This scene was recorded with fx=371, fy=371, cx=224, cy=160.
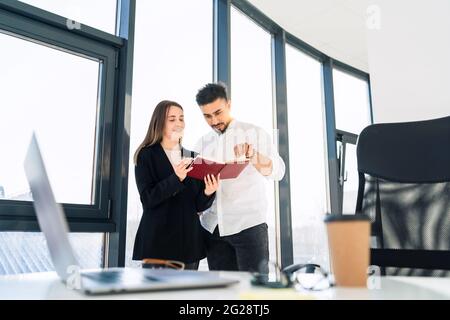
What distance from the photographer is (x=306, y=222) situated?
3.51 metres

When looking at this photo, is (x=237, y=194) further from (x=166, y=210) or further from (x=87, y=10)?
(x=87, y=10)

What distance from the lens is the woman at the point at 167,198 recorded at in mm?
1546

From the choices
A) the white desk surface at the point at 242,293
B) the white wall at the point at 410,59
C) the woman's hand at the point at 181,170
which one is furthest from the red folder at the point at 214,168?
the white desk surface at the point at 242,293

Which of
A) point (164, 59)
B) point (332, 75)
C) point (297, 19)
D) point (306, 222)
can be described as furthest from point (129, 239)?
point (332, 75)

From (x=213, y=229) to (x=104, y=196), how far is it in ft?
2.01

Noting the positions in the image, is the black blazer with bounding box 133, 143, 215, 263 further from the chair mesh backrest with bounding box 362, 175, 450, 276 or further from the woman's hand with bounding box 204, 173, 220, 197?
the chair mesh backrest with bounding box 362, 175, 450, 276

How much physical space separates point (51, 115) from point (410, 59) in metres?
1.76

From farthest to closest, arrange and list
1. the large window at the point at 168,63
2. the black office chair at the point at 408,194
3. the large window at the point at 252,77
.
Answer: the large window at the point at 252,77, the large window at the point at 168,63, the black office chair at the point at 408,194

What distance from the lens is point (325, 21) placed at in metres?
3.61

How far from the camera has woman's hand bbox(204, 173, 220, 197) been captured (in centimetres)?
161

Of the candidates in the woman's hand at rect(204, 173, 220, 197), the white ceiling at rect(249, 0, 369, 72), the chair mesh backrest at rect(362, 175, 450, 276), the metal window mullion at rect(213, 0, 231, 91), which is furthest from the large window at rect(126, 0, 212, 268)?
the chair mesh backrest at rect(362, 175, 450, 276)

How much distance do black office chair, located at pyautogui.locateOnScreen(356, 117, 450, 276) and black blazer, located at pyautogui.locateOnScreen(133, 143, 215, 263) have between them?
27.9 inches

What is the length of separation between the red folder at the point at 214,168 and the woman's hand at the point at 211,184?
22 mm

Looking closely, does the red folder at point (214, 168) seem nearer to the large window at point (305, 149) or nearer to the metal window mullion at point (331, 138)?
the large window at point (305, 149)
